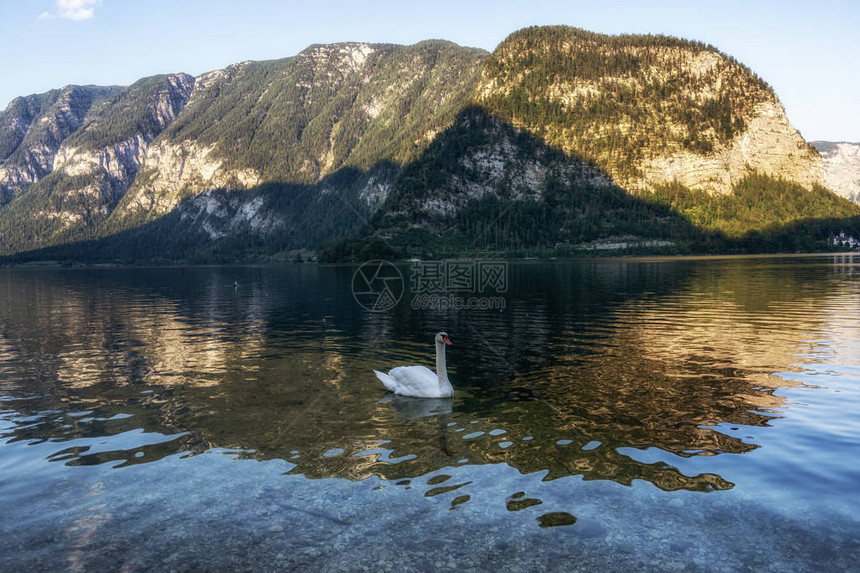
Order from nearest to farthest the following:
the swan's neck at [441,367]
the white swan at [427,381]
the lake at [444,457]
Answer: the lake at [444,457], the white swan at [427,381], the swan's neck at [441,367]

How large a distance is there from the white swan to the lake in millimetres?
438

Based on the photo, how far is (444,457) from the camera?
14.8 metres

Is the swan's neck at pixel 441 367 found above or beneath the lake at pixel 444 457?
above

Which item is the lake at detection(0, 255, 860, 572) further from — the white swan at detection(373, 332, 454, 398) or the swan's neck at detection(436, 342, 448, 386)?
the swan's neck at detection(436, 342, 448, 386)

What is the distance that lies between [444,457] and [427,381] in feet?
21.6

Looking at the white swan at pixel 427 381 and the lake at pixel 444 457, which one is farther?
the white swan at pixel 427 381

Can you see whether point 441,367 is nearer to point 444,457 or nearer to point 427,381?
point 427,381

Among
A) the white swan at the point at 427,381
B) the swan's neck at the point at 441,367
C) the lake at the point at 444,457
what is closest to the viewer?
the lake at the point at 444,457

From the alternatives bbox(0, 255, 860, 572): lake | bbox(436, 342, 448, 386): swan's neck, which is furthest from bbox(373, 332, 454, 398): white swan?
bbox(0, 255, 860, 572): lake

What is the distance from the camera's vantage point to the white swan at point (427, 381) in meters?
21.1

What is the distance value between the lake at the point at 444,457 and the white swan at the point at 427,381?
1.44ft

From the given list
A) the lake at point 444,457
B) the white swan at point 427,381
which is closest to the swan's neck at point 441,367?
the white swan at point 427,381

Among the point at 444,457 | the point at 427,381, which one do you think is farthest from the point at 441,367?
the point at 444,457

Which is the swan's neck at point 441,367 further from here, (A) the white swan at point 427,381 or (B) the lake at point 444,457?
(B) the lake at point 444,457
